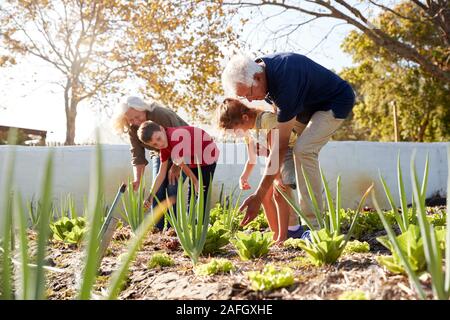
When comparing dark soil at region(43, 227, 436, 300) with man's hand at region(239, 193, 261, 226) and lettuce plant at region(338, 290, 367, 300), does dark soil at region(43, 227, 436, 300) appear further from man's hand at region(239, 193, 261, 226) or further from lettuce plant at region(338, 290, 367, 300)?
man's hand at region(239, 193, 261, 226)

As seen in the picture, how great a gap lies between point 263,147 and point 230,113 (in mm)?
426

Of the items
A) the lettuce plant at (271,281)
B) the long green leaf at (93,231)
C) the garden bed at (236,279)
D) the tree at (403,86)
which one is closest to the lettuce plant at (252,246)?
the garden bed at (236,279)

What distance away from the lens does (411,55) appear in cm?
921

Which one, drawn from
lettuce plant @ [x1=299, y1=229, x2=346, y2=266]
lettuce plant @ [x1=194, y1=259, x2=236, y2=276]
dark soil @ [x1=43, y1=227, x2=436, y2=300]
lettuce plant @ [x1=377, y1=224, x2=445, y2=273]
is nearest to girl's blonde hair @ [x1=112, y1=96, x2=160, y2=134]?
dark soil @ [x1=43, y1=227, x2=436, y2=300]

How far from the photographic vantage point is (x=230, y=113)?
118 inches

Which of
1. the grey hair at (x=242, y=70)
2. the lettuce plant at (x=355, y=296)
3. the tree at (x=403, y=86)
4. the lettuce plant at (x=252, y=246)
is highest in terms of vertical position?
the tree at (x=403, y=86)

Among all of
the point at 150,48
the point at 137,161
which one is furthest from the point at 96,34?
the point at 137,161

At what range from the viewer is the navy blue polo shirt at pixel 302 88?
96.0 inches

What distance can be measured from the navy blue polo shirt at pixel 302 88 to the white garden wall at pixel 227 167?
3718 mm

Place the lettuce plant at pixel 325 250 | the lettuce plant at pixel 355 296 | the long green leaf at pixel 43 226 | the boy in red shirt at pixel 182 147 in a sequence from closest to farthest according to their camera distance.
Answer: the long green leaf at pixel 43 226
the lettuce plant at pixel 355 296
the lettuce plant at pixel 325 250
the boy in red shirt at pixel 182 147

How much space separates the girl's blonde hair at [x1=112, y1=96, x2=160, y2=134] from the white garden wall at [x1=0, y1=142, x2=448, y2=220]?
2.31 m

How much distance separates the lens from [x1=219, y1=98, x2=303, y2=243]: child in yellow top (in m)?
2.93

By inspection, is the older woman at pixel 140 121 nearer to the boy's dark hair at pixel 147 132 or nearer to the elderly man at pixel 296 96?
the boy's dark hair at pixel 147 132
